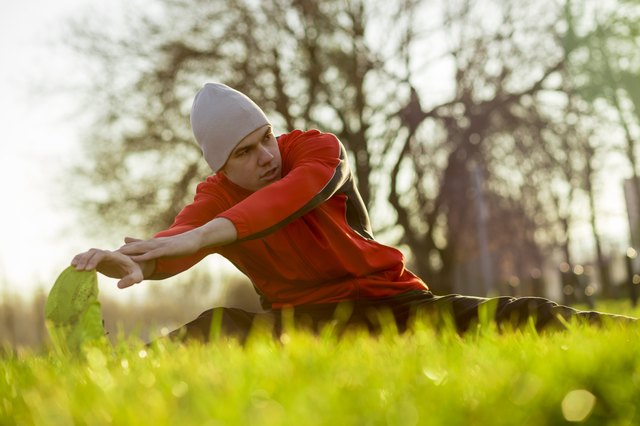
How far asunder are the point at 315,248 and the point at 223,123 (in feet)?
2.29

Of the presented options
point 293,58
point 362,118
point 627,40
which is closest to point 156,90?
point 293,58

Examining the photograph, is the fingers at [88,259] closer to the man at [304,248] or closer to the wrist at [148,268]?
the wrist at [148,268]

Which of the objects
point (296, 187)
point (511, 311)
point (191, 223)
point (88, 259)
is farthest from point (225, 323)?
point (511, 311)

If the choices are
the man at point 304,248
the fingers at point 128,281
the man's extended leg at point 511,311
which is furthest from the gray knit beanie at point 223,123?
the man's extended leg at point 511,311

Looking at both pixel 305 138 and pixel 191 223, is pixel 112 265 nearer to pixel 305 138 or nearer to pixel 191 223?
pixel 191 223

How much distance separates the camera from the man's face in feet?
13.6

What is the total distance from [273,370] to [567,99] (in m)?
18.2

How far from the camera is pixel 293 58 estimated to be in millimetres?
19188

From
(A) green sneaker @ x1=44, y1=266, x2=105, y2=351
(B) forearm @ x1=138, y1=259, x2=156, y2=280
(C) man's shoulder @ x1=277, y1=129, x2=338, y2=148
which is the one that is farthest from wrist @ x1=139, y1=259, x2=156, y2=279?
(C) man's shoulder @ x1=277, y1=129, x2=338, y2=148

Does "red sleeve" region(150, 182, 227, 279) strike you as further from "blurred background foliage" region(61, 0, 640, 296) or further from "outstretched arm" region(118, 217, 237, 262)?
"blurred background foliage" region(61, 0, 640, 296)

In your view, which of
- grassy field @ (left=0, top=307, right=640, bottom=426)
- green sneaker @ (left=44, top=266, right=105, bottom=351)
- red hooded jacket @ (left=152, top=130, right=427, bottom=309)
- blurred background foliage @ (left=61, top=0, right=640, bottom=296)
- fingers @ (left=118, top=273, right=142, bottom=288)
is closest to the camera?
grassy field @ (left=0, top=307, right=640, bottom=426)

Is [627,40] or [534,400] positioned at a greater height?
[627,40]

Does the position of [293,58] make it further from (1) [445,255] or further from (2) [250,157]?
(2) [250,157]

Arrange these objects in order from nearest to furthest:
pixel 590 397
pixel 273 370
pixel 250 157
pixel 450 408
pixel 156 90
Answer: pixel 450 408 < pixel 590 397 < pixel 273 370 < pixel 250 157 < pixel 156 90
